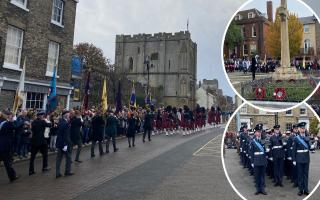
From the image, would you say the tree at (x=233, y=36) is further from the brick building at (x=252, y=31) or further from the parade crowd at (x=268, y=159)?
the parade crowd at (x=268, y=159)

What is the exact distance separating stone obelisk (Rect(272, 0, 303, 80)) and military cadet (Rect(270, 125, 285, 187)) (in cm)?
50

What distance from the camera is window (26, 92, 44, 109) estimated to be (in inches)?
790

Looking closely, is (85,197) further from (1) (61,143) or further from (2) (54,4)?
(2) (54,4)

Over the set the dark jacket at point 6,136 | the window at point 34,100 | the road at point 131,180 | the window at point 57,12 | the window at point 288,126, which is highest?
the window at point 57,12

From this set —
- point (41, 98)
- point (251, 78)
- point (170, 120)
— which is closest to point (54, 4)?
point (41, 98)

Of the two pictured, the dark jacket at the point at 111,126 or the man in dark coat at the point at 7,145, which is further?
the dark jacket at the point at 111,126

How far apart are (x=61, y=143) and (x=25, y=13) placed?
12461 millimetres

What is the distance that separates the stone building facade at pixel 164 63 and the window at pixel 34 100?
54826 mm

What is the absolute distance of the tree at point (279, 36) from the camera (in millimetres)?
2250

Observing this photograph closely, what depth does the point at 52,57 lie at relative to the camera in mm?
22078

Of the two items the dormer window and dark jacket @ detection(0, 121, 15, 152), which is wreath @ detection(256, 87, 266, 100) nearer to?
the dormer window

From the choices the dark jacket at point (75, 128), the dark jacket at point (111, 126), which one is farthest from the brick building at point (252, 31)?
the dark jacket at point (111, 126)

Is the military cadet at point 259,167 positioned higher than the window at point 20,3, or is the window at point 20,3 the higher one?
the window at point 20,3

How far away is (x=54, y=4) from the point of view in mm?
22406
